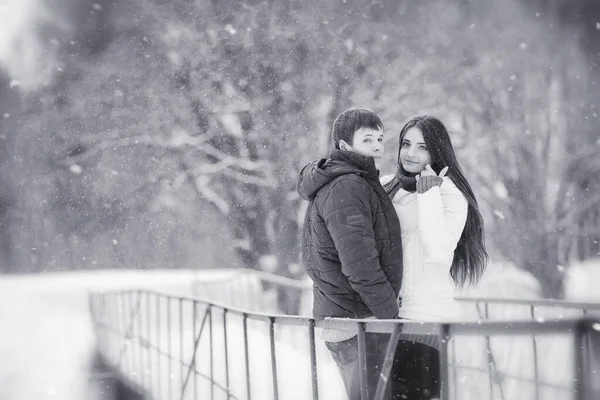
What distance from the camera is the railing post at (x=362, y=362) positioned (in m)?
2.94

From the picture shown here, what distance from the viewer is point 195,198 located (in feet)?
52.7

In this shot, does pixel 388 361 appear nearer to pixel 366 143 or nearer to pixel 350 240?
pixel 350 240

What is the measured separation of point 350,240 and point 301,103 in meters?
10.6

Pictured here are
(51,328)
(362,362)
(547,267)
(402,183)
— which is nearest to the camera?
(362,362)

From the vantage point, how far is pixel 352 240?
10.0 feet

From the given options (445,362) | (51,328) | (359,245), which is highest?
(359,245)

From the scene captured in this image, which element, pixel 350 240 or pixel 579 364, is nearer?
pixel 579 364

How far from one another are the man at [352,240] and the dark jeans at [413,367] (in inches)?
5.0

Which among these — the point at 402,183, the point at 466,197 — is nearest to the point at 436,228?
the point at 466,197

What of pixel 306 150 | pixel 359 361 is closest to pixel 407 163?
pixel 359 361

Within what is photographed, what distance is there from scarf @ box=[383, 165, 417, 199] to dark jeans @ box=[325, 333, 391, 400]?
656 mm

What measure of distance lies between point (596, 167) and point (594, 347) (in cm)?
1227

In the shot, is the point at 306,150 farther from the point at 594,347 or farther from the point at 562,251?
the point at 594,347

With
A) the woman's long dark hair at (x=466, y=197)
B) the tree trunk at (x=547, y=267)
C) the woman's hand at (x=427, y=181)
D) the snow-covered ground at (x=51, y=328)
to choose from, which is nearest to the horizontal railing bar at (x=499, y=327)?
the woman's hand at (x=427, y=181)
